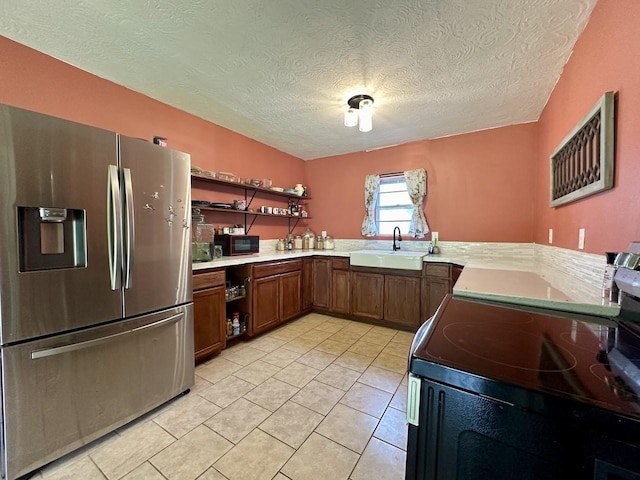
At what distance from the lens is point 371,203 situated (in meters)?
3.77

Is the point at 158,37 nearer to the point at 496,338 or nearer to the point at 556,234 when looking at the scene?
the point at 496,338

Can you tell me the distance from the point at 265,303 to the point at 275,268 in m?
0.41

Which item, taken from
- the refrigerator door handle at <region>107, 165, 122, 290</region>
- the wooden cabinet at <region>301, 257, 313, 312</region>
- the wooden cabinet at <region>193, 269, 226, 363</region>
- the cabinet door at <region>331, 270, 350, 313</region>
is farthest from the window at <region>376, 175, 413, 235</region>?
the refrigerator door handle at <region>107, 165, 122, 290</region>

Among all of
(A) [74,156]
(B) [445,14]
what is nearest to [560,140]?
(B) [445,14]

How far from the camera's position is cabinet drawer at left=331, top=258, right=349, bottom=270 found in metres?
3.43

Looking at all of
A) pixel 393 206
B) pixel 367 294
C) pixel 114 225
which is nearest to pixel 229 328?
pixel 114 225

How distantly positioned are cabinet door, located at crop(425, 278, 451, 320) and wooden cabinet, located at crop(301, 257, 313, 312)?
5.05ft

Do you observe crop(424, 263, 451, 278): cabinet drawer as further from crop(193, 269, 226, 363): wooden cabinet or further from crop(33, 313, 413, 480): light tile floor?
crop(193, 269, 226, 363): wooden cabinet

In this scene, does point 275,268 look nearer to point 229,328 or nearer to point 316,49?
point 229,328

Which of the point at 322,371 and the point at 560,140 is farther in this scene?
the point at 322,371

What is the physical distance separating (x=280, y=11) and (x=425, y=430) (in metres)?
2.00

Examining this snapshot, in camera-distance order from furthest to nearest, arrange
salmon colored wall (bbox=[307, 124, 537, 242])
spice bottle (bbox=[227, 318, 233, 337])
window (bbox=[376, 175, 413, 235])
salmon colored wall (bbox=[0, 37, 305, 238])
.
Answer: window (bbox=[376, 175, 413, 235])
salmon colored wall (bbox=[307, 124, 537, 242])
spice bottle (bbox=[227, 318, 233, 337])
salmon colored wall (bbox=[0, 37, 305, 238])

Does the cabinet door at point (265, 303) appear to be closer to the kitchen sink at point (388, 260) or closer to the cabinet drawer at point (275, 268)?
the cabinet drawer at point (275, 268)

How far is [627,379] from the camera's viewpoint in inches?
22.4
